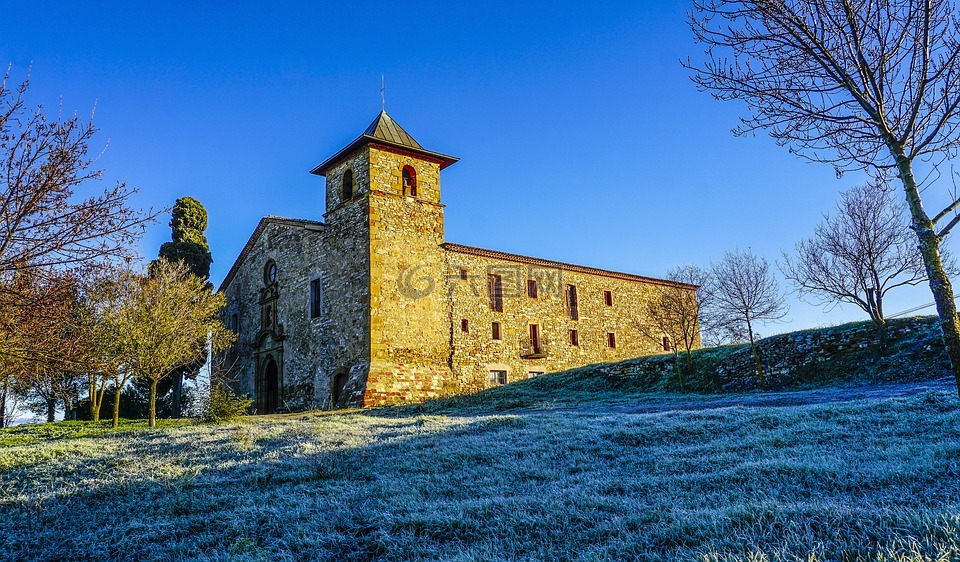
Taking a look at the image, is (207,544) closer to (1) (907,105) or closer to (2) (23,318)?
(2) (23,318)

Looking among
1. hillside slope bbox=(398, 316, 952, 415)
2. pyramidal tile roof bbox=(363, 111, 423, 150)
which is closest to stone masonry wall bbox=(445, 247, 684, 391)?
hillside slope bbox=(398, 316, 952, 415)

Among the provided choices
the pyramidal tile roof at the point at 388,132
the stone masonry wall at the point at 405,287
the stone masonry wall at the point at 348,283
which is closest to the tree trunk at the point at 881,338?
the stone masonry wall at the point at 405,287

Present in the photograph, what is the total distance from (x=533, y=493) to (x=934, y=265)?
5.20m

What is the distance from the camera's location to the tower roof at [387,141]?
2367 cm

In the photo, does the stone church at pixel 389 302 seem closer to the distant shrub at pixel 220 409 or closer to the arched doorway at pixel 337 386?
the arched doorway at pixel 337 386

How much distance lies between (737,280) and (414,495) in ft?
57.6

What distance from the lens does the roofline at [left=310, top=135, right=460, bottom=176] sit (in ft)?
76.9

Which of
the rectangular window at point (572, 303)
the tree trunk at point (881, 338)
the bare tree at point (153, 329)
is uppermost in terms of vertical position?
the rectangular window at point (572, 303)

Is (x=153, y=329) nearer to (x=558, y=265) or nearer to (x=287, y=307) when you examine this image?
(x=287, y=307)

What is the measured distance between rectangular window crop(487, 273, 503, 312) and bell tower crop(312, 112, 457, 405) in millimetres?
2692

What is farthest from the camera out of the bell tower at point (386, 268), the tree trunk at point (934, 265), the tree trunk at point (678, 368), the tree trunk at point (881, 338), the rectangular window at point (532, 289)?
the rectangular window at point (532, 289)

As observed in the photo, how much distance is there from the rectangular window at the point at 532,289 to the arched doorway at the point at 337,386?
9316 millimetres

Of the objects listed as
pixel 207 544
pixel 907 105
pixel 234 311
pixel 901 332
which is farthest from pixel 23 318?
pixel 234 311

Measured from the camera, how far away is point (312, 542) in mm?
5141
